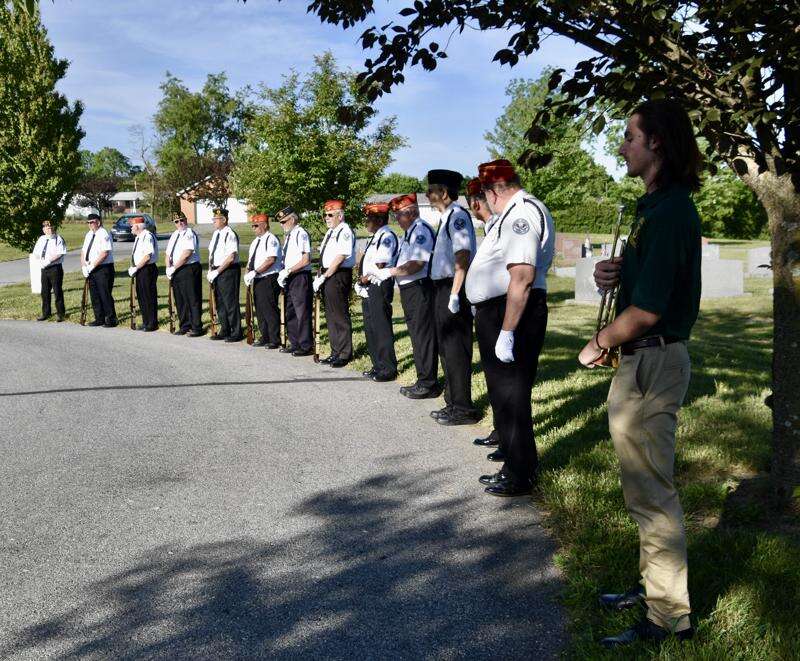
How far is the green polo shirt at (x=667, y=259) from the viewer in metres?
2.92

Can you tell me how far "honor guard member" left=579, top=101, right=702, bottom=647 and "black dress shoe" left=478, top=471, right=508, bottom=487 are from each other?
1951 millimetres

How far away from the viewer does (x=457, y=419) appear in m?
6.97

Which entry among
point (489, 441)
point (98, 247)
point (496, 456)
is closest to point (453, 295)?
point (489, 441)

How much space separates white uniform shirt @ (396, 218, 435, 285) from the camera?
8047 millimetres

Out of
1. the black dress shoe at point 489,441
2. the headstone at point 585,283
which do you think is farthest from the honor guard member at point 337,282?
the headstone at point 585,283

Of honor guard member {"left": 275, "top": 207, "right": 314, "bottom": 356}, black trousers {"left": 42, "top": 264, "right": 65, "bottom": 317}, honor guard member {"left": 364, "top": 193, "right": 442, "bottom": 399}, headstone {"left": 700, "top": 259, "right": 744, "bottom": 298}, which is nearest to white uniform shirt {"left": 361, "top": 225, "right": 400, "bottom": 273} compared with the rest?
honor guard member {"left": 364, "top": 193, "right": 442, "bottom": 399}

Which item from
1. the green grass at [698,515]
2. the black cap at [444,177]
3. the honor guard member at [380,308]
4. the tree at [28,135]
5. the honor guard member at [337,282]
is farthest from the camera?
the tree at [28,135]

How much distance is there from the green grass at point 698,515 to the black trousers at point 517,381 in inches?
9.4

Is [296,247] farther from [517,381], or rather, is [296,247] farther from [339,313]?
[517,381]

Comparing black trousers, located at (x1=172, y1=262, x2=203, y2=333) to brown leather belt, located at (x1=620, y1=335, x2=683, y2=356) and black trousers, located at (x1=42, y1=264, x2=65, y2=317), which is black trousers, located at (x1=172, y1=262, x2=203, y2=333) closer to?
black trousers, located at (x1=42, y1=264, x2=65, y2=317)

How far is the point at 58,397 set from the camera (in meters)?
8.21

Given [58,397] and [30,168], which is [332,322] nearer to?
[58,397]

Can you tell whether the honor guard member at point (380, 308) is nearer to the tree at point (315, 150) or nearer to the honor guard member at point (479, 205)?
the honor guard member at point (479, 205)

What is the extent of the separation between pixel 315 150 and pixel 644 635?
15.9m
